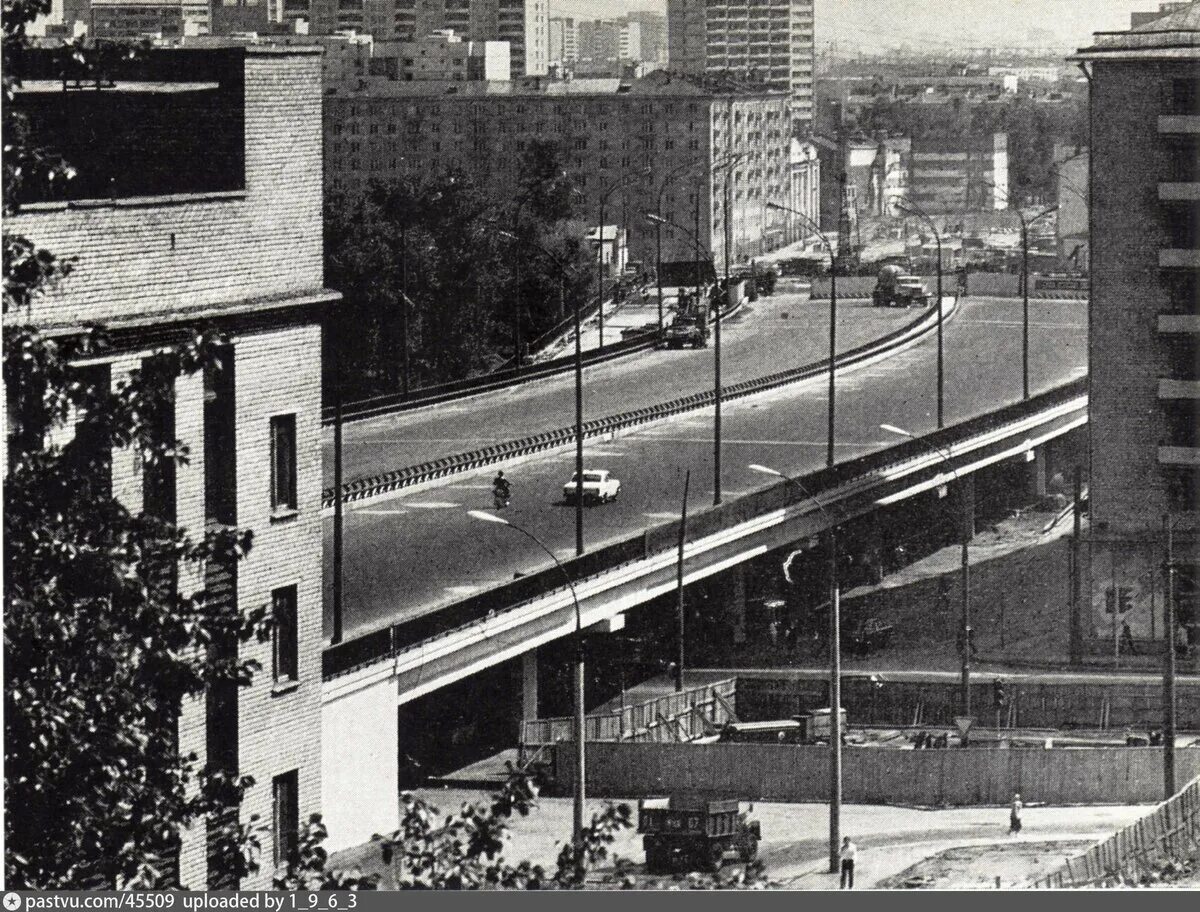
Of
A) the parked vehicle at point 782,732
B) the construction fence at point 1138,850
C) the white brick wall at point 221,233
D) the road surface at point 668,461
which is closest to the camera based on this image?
the white brick wall at point 221,233

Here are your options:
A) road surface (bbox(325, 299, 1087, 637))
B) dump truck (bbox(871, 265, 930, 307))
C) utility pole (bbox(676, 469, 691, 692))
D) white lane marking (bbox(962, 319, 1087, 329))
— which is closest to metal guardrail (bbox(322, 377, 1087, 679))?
utility pole (bbox(676, 469, 691, 692))

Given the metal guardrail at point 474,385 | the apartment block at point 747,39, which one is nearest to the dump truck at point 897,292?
the metal guardrail at point 474,385

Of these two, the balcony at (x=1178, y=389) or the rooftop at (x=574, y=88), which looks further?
the rooftop at (x=574, y=88)

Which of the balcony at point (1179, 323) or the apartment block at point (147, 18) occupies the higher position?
the apartment block at point (147, 18)

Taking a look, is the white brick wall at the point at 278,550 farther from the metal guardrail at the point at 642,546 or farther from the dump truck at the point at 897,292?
the dump truck at the point at 897,292

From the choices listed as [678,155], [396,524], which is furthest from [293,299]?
[678,155]

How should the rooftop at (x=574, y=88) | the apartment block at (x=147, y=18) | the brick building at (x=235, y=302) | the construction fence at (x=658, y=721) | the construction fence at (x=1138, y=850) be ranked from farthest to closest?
the rooftop at (x=574, y=88) < the construction fence at (x=658, y=721) < the apartment block at (x=147, y=18) < the construction fence at (x=1138, y=850) < the brick building at (x=235, y=302)

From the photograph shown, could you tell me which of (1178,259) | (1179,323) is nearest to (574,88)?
(1178,259)
